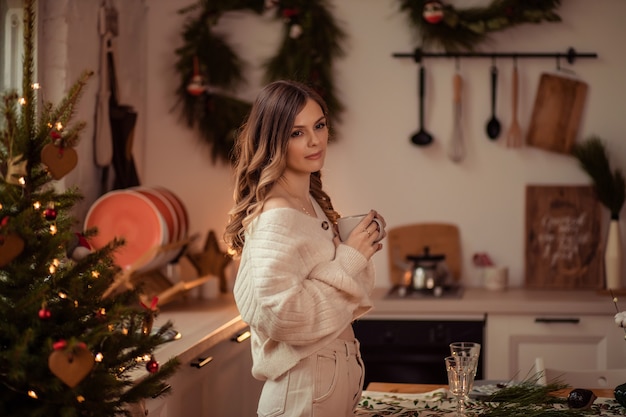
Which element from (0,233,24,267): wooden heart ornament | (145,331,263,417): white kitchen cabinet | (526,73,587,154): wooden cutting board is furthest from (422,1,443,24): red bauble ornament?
(0,233,24,267): wooden heart ornament

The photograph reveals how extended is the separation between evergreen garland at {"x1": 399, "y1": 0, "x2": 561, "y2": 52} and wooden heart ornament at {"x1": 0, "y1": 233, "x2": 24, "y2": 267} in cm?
291

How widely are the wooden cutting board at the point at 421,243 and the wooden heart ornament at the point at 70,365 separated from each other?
9.62ft

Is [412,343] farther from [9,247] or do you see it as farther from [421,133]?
[9,247]

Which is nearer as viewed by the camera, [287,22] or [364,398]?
[364,398]

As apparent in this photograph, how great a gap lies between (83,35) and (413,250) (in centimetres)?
181

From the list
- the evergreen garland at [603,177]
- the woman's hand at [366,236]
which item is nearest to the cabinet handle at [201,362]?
the woman's hand at [366,236]

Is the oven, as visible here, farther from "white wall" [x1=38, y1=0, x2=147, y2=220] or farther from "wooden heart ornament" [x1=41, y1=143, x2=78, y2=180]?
"wooden heart ornament" [x1=41, y1=143, x2=78, y2=180]

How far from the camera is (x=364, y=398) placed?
250 centimetres

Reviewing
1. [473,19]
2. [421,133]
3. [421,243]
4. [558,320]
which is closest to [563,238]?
[558,320]

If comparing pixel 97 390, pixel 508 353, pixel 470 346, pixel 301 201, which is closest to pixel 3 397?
pixel 97 390

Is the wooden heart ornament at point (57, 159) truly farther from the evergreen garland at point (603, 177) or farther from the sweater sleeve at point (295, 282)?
the evergreen garland at point (603, 177)

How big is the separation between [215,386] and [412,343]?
1.04 metres

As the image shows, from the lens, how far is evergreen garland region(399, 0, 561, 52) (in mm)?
4227

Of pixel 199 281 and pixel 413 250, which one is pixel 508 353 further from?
pixel 199 281
